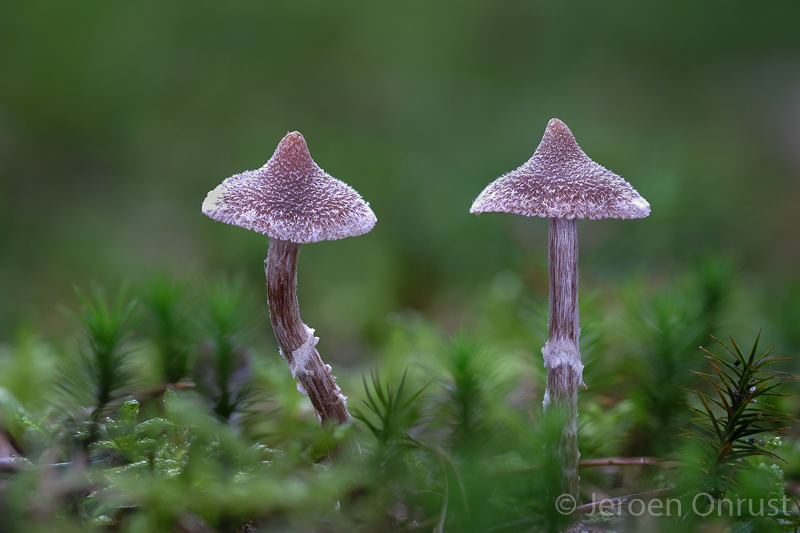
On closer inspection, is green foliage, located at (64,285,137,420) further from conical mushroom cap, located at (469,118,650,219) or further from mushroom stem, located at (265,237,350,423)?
conical mushroom cap, located at (469,118,650,219)

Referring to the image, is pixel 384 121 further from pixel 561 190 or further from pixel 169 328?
pixel 561 190

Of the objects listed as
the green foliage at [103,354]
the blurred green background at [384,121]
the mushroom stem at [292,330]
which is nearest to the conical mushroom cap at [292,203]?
the mushroom stem at [292,330]

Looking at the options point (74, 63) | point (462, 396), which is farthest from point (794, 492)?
point (74, 63)

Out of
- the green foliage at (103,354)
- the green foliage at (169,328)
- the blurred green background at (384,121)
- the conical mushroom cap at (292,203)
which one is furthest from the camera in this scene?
the blurred green background at (384,121)

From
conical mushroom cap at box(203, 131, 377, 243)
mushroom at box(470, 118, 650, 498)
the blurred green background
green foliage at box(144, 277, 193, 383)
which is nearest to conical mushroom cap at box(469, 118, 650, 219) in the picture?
mushroom at box(470, 118, 650, 498)

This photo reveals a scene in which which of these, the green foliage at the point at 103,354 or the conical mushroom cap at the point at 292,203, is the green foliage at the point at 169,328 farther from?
the conical mushroom cap at the point at 292,203

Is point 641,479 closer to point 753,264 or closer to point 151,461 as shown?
point 151,461
